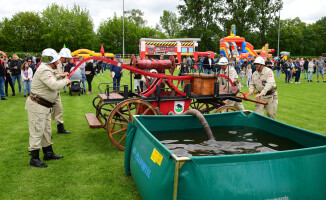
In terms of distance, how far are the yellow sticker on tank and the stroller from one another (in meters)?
10.5

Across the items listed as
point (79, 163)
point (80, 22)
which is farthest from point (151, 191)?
point (80, 22)

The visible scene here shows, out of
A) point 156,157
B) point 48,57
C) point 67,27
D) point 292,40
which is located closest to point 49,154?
point 48,57

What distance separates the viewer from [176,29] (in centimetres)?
7631

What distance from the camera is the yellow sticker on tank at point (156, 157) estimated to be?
9.75 ft

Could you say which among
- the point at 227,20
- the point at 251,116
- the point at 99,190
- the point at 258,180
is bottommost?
the point at 99,190

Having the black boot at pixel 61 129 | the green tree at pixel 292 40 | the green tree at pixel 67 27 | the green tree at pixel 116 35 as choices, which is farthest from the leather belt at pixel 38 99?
the green tree at pixel 292 40

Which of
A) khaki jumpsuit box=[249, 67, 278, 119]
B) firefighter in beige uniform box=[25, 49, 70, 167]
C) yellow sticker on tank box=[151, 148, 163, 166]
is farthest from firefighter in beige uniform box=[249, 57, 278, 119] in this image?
firefighter in beige uniform box=[25, 49, 70, 167]

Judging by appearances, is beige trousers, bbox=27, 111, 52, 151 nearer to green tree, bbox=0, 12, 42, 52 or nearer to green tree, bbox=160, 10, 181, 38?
green tree, bbox=0, 12, 42, 52

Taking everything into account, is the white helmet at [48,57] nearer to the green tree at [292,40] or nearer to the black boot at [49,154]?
the black boot at [49,154]

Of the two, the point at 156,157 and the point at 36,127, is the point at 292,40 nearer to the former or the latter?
the point at 36,127

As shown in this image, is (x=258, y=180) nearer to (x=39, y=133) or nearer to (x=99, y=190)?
(x=99, y=190)

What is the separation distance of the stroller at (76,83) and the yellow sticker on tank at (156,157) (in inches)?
413

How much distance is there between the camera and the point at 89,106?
10898mm

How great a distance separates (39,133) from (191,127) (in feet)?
8.89
